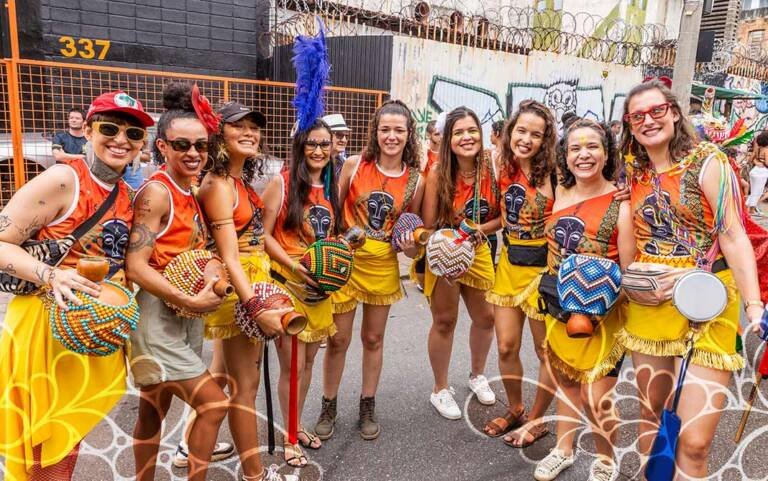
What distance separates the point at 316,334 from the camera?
313 centimetres

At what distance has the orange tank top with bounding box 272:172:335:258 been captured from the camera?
3096 millimetres

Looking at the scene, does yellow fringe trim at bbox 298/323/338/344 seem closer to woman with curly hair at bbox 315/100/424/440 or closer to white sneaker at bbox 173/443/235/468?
woman with curly hair at bbox 315/100/424/440

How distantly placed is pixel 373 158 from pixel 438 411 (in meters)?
1.77

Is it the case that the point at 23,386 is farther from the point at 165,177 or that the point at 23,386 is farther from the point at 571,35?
the point at 571,35

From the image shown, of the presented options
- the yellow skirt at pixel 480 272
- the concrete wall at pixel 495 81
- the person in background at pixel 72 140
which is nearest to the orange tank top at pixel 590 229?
the yellow skirt at pixel 480 272

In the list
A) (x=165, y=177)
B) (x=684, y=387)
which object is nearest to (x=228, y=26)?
(x=165, y=177)

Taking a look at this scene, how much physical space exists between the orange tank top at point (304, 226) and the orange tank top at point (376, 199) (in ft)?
0.96

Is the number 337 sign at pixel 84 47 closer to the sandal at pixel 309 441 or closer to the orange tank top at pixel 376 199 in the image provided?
the orange tank top at pixel 376 199

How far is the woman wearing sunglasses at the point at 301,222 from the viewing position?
3.07m

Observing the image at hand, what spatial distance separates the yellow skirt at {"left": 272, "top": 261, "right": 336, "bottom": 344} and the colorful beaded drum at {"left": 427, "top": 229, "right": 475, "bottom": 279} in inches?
26.3

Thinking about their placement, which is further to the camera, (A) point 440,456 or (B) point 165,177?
(A) point 440,456

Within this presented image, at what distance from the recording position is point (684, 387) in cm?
240

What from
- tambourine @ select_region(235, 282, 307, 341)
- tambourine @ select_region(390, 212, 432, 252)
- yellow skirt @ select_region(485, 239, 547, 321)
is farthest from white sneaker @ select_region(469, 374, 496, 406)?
tambourine @ select_region(235, 282, 307, 341)

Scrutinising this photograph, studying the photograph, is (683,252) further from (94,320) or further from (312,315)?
(94,320)
